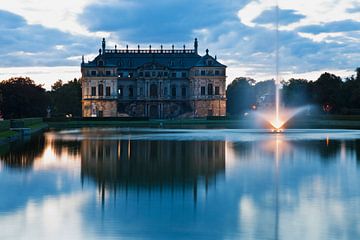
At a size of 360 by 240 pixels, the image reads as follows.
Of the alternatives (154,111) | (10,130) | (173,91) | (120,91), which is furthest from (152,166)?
(173,91)

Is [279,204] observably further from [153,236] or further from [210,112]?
[210,112]

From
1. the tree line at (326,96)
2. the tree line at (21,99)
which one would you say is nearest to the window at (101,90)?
the tree line at (21,99)

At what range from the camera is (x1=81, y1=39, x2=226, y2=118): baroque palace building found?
9375 cm

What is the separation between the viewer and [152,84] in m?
95.9

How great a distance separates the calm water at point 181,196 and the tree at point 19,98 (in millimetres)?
47464

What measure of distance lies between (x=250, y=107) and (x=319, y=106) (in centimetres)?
3244

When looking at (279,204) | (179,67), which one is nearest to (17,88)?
(179,67)

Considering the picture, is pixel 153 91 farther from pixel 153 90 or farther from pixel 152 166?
pixel 152 166

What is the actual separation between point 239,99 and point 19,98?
58685 millimetres

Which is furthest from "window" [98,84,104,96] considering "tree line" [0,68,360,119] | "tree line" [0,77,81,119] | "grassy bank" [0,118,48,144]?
"grassy bank" [0,118,48,144]

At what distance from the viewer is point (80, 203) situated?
1280 centimetres

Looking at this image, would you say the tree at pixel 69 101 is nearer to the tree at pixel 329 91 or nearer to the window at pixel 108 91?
the window at pixel 108 91

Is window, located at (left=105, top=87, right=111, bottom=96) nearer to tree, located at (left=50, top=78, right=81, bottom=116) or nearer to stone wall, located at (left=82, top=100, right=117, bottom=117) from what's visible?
stone wall, located at (left=82, top=100, right=117, bottom=117)

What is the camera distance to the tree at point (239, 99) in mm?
117375
